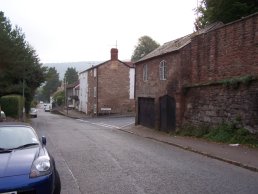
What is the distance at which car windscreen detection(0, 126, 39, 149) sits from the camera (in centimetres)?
880

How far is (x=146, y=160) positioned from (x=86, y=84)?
5836 centimetres

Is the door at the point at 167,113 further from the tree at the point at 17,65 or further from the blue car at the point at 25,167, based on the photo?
the blue car at the point at 25,167

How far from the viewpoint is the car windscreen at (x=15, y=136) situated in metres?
8.80

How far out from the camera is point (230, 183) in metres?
10.1

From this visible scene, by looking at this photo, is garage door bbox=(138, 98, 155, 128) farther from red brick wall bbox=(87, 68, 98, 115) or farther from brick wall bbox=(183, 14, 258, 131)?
red brick wall bbox=(87, 68, 98, 115)

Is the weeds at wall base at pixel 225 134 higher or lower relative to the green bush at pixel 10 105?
lower

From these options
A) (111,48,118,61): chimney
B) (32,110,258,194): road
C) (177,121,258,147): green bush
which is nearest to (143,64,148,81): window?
(177,121,258,147): green bush

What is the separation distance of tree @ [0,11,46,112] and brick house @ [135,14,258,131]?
14.0m

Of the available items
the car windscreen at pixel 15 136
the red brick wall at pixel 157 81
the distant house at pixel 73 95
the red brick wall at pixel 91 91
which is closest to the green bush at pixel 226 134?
the red brick wall at pixel 157 81

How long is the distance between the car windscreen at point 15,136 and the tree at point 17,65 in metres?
30.4

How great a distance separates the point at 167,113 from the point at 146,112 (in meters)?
5.65

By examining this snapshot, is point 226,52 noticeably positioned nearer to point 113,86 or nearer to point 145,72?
point 145,72

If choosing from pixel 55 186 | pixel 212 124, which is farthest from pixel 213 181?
pixel 212 124

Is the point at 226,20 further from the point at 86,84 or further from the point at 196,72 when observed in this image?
the point at 86,84
